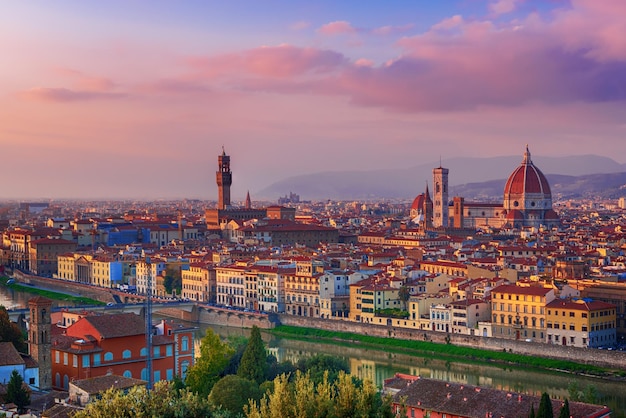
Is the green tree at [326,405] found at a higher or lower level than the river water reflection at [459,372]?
higher

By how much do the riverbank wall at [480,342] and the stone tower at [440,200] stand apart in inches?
1898

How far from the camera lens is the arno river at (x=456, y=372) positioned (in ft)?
80.2

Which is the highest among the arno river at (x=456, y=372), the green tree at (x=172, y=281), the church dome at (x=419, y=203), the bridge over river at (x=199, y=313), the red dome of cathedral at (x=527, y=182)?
the red dome of cathedral at (x=527, y=182)

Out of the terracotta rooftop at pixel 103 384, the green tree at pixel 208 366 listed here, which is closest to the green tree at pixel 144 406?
the terracotta rooftop at pixel 103 384

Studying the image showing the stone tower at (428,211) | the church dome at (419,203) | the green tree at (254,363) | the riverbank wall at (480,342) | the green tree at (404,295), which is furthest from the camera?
the church dome at (419,203)

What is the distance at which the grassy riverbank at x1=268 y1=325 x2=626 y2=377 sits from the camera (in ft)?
88.6

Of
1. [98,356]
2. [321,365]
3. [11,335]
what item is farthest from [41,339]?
[321,365]

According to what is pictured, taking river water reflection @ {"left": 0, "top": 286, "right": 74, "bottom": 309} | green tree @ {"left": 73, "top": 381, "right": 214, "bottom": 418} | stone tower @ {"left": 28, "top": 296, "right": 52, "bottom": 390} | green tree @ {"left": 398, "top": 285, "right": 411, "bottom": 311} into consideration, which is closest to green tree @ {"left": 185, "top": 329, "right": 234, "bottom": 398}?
stone tower @ {"left": 28, "top": 296, "right": 52, "bottom": 390}

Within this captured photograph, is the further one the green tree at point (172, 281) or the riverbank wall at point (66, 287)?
the riverbank wall at point (66, 287)

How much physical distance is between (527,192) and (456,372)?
52391 millimetres

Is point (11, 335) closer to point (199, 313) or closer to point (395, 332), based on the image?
point (395, 332)

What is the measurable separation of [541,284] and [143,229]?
40962mm

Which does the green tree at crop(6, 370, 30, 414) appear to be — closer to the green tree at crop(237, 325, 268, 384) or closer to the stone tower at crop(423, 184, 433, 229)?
the green tree at crop(237, 325, 268, 384)

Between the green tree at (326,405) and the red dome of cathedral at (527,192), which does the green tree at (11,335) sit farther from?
the red dome of cathedral at (527,192)
